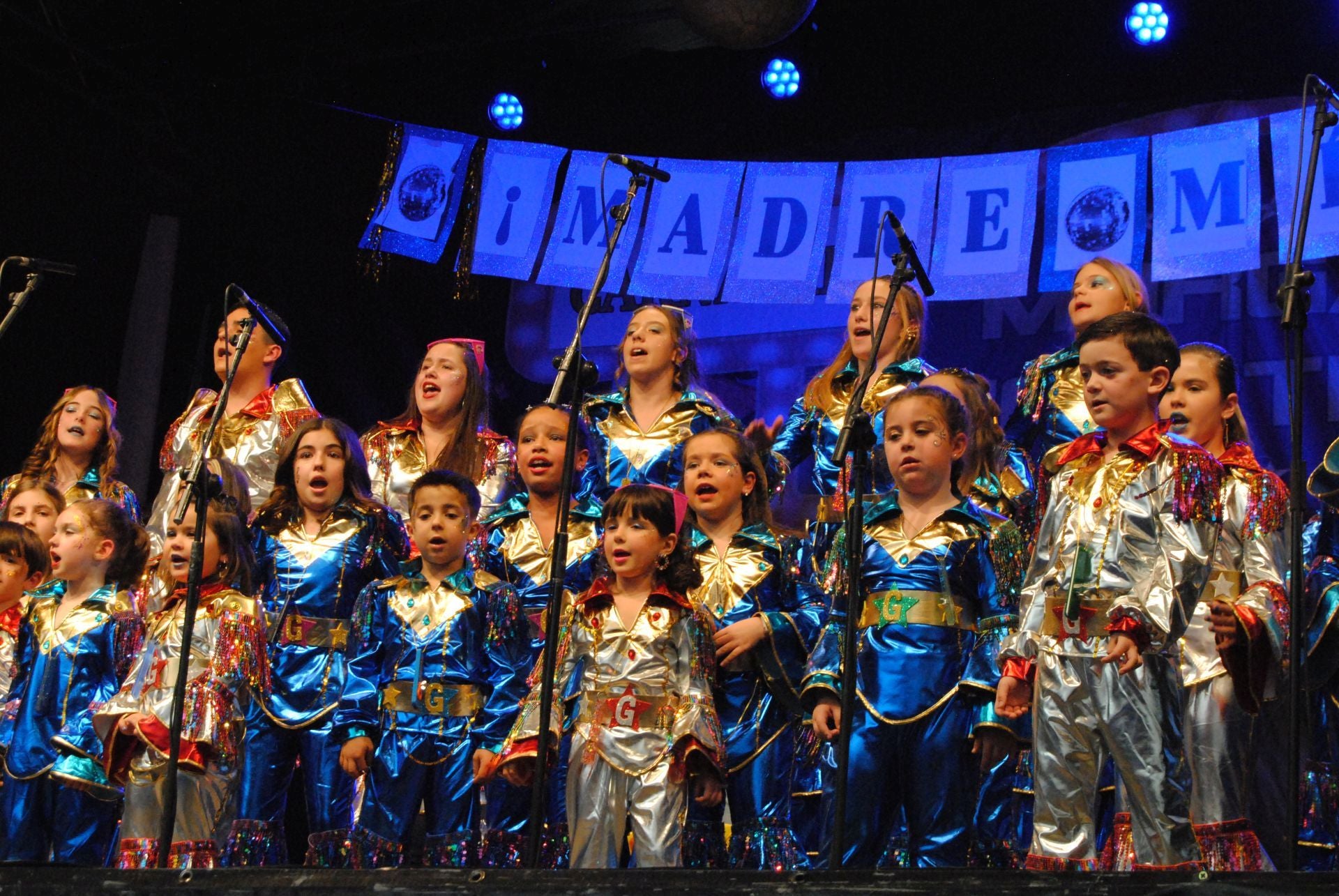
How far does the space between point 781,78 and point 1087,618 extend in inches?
155

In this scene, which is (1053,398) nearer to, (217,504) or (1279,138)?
(1279,138)

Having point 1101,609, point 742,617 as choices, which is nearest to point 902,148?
point 742,617

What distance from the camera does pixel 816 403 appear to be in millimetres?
4781

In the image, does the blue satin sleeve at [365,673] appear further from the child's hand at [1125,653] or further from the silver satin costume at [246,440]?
the child's hand at [1125,653]

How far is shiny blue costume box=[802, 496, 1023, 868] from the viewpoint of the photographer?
11.1ft

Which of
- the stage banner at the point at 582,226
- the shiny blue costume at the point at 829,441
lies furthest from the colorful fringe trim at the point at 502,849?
the stage banner at the point at 582,226

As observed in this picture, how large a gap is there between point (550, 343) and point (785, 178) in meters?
1.33

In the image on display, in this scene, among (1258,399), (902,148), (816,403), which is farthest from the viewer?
(902,148)

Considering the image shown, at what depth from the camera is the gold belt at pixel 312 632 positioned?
4.20m

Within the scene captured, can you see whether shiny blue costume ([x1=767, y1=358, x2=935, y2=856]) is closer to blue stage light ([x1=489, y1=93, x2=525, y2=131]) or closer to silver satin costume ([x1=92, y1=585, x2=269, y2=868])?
silver satin costume ([x1=92, y1=585, x2=269, y2=868])

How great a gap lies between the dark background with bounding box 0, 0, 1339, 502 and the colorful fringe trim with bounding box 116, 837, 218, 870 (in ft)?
10.3

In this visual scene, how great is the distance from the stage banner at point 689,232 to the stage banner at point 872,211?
500 mm

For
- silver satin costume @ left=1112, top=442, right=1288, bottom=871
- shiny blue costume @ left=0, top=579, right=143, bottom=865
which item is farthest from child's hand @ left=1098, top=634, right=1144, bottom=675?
shiny blue costume @ left=0, top=579, right=143, bottom=865

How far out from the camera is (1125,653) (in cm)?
293
